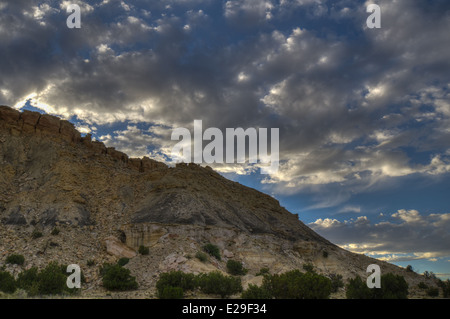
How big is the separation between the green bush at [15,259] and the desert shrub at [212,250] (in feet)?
54.8

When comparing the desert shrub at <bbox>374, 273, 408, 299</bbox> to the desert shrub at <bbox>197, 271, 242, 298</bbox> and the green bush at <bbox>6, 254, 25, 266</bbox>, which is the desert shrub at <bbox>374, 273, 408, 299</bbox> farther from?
the green bush at <bbox>6, 254, 25, 266</bbox>

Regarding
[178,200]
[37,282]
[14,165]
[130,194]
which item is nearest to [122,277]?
[37,282]

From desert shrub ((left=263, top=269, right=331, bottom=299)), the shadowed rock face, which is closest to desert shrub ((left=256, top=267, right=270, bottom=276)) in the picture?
the shadowed rock face

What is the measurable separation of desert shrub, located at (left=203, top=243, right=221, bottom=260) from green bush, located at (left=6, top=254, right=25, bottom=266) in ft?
54.8

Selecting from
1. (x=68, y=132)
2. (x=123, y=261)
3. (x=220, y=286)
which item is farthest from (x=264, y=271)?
(x=68, y=132)

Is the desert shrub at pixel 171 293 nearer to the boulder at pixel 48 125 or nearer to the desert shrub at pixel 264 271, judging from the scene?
the desert shrub at pixel 264 271

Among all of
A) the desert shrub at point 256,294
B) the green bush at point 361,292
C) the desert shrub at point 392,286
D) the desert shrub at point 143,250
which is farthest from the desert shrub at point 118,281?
the desert shrub at point 392,286

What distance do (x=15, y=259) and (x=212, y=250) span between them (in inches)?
708

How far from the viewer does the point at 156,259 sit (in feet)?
97.2

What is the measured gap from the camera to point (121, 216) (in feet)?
131

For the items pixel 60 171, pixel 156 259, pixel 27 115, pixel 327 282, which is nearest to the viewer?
pixel 327 282

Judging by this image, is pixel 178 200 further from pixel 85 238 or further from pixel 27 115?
pixel 27 115

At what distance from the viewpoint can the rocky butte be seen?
99.2 ft

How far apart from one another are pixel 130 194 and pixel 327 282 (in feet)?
113
